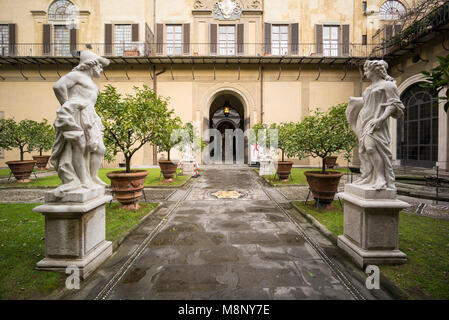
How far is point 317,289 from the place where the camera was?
238 cm

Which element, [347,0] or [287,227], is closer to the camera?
[287,227]

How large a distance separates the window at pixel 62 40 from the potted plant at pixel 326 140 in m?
20.1

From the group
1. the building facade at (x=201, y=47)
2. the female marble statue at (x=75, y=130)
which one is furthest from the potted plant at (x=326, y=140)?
the building facade at (x=201, y=47)

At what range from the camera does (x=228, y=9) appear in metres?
17.0

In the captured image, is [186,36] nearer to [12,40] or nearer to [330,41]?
[330,41]

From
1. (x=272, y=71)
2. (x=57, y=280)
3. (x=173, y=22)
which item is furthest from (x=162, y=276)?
(x=173, y=22)

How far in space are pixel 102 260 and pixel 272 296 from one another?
2.28 m

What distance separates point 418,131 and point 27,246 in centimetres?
1882

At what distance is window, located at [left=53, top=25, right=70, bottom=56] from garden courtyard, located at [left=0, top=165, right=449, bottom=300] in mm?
17062

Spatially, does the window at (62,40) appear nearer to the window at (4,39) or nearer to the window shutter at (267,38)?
the window at (4,39)

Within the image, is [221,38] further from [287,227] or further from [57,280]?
[57,280]

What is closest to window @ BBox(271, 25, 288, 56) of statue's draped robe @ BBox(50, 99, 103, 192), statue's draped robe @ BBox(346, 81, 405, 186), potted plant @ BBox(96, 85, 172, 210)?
potted plant @ BBox(96, 85, 172, 210)

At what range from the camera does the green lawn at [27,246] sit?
230 cm

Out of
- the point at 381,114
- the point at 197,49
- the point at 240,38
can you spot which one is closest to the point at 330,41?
the point at 240,38
